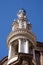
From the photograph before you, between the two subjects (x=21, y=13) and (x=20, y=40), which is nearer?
(x=20, y=40)

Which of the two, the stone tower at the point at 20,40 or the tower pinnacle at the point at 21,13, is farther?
the tower pinnacle at the point at 21,13

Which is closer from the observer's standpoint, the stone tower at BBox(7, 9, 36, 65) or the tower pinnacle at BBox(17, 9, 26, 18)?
the stone tower at BBox(7, 9, 36, 65)

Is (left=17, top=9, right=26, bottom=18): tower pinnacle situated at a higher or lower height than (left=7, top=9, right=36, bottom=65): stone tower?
higher

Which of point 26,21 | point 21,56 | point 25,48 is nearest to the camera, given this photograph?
point 21,56

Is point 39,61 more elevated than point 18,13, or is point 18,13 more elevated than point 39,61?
point 18,13

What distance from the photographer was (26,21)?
5247 centimetres

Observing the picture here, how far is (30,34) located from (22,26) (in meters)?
1.92

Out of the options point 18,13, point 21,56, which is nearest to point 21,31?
point 18,13

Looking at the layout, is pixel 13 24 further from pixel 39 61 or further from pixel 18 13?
pixel 39 61

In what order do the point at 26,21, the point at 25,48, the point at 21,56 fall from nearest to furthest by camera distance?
the point at 21,56 → the point at 25,48 → the point at 26,21

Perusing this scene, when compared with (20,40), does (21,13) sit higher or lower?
higher

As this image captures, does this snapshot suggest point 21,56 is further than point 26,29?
No

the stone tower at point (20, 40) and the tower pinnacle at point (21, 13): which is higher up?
the tower pinnacle at point (21, 13)

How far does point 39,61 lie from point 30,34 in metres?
5.74
